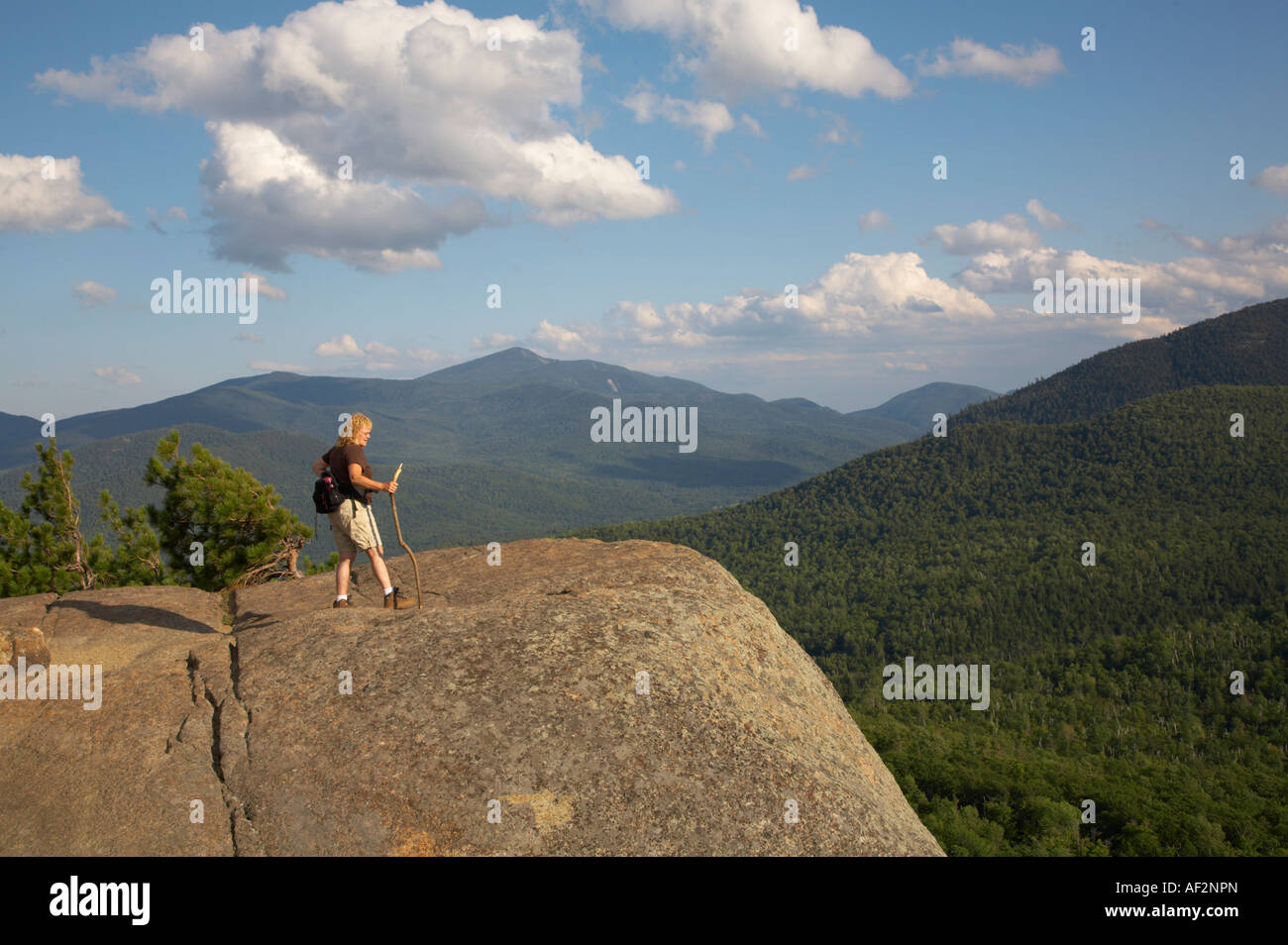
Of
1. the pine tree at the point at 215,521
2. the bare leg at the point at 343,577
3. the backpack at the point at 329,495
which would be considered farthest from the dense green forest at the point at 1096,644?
the backpack at the point at 329,495

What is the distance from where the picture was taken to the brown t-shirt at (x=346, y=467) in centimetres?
1174

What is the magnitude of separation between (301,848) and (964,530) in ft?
→ 672

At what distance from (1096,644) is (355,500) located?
13817 cm

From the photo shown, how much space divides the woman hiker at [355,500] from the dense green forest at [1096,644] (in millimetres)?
33621

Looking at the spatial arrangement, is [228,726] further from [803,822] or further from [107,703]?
[803,822]

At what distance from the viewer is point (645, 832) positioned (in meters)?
7.20

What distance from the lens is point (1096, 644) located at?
124m
